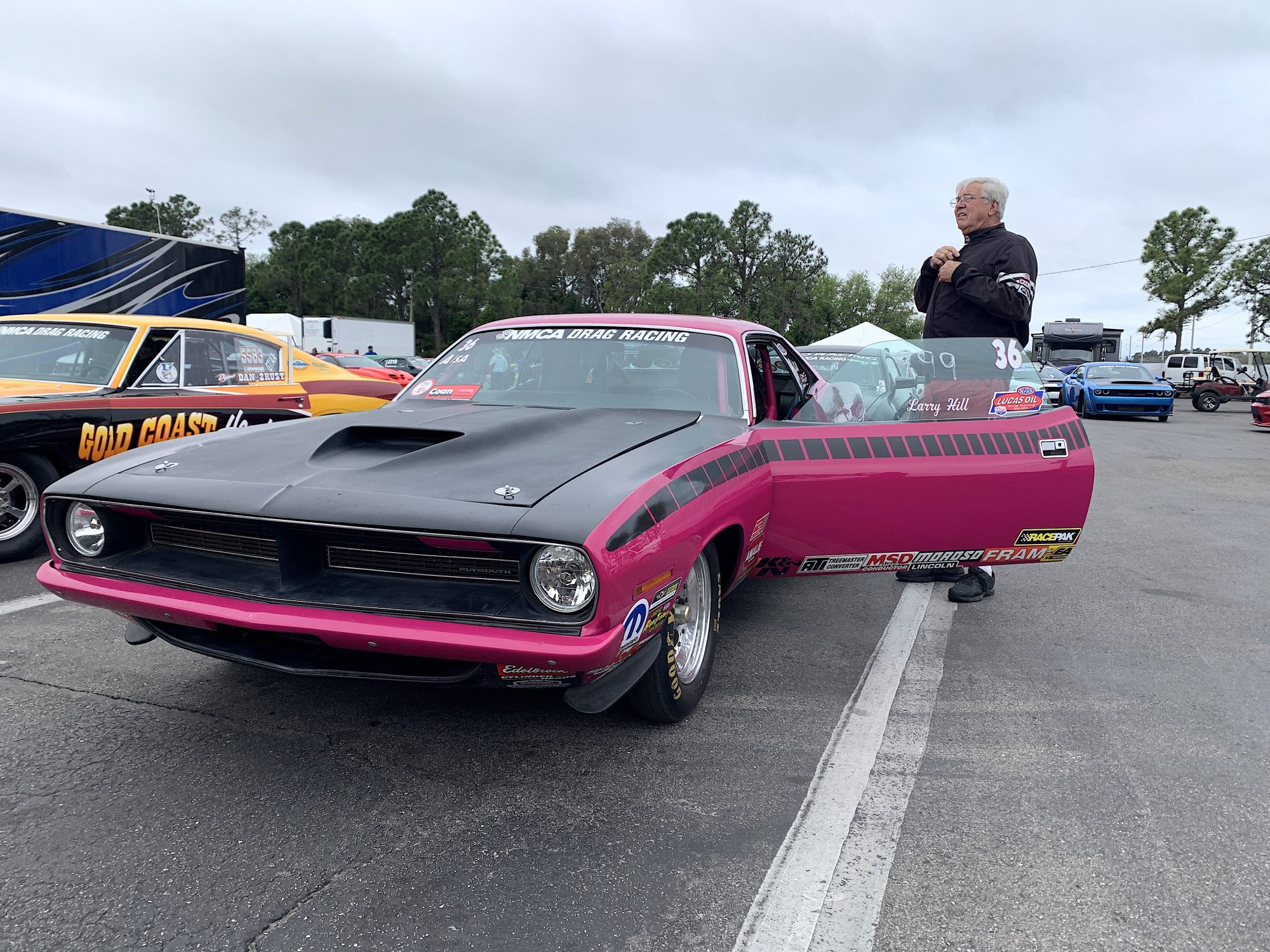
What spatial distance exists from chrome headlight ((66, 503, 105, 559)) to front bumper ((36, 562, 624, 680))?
11.3 inches

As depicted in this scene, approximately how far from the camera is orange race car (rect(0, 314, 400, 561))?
4938 millimetres

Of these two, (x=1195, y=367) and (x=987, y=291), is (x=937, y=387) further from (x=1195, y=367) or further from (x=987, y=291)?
(x=1195, y=367)

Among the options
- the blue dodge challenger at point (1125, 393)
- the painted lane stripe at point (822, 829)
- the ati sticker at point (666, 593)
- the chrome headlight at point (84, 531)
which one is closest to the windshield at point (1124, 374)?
the blue dodge challenger at point (1125, 393)

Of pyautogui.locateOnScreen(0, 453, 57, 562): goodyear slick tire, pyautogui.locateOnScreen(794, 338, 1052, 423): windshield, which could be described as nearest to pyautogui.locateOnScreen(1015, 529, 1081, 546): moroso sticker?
pyautogui.locateOnScreen(794, 338, 1052, 423): windshield

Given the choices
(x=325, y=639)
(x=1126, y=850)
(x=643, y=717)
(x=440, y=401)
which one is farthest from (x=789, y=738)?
(x=440, y=401)

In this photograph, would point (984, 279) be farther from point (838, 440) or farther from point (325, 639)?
point (325, 639)

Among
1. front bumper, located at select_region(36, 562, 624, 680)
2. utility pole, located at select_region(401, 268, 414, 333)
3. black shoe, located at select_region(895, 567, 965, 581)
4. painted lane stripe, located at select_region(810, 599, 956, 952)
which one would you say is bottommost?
painted lane stripe, located at select_region(810, 599, 956, 952)

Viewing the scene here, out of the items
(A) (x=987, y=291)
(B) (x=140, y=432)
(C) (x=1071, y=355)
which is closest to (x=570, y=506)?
(A) (x=987, y=291)

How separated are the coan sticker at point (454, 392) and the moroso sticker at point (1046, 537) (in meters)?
2.46

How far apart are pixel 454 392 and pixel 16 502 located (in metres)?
3.16

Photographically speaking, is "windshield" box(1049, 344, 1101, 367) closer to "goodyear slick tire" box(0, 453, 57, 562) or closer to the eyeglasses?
the eyeglasses

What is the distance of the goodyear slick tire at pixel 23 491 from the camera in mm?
4891

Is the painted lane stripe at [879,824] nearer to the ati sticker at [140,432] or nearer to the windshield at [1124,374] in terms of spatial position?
the ati sticker at [140,432]

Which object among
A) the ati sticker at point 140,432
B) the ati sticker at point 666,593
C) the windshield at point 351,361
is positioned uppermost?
Answer: the windshield at point 351,361
